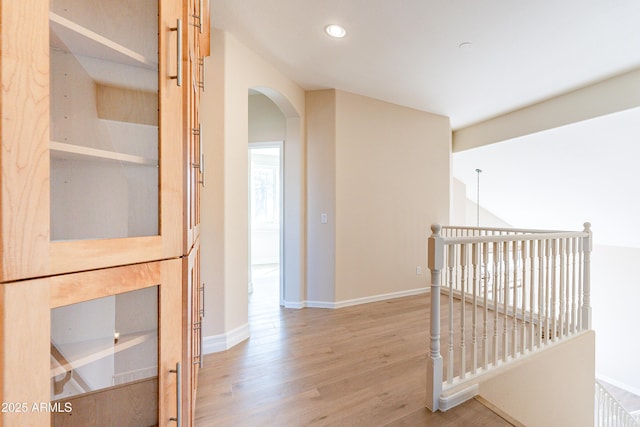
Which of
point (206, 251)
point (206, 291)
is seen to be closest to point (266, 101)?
point (206, 251)

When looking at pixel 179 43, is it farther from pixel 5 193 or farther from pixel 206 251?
pixel 206 251

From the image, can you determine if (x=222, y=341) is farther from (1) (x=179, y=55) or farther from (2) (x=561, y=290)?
(2) (x=561, y=290)

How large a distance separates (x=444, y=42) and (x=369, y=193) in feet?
5.87

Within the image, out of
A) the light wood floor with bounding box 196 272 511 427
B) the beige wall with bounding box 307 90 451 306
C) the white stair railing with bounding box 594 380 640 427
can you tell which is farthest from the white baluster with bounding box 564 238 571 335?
the beige wall with bounding box 307 90 451 306

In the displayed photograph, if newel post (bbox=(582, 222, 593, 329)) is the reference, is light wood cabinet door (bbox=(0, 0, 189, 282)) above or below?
above

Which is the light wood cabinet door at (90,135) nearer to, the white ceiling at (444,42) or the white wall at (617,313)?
the white ceiling at (444,42)

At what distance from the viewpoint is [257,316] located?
3094 mm

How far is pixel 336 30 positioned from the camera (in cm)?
226

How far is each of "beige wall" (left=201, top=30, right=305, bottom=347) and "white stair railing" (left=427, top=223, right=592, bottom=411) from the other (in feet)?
5.42

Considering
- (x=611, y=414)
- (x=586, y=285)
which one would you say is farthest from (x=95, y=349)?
(x=611, y=414)

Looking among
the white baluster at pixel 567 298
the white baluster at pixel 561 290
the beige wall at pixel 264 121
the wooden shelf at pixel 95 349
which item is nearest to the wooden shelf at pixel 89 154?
the wooden shelf at pixel 95 349

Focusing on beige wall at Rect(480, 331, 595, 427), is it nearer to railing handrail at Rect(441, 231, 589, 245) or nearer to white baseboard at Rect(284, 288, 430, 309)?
railing handrail at Rect(441, 231, 589, 245)

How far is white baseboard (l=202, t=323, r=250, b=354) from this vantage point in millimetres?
2244

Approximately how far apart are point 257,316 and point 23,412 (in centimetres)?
271
